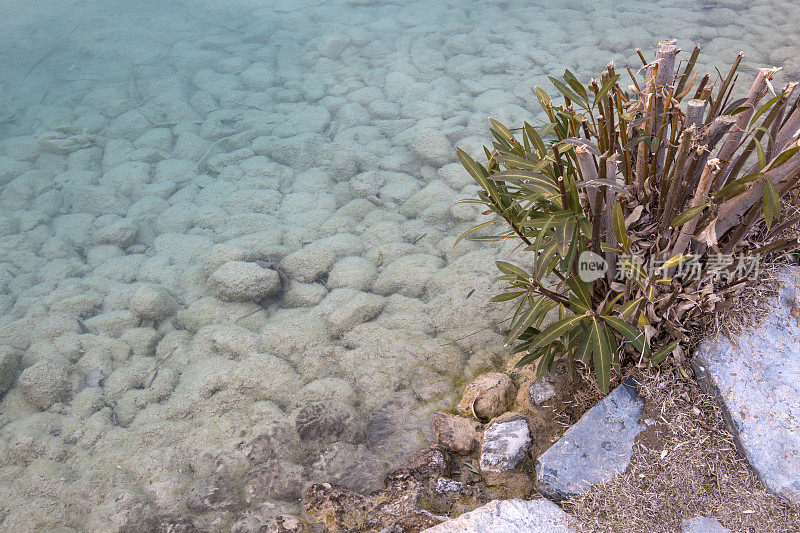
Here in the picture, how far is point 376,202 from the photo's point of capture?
3025mm

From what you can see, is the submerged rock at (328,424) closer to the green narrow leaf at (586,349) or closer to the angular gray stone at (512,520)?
the angular gray stone at (512,520)

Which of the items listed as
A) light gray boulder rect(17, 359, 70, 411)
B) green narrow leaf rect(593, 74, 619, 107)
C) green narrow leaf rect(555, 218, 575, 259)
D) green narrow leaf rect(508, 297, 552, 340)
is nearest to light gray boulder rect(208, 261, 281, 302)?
light gray boulder rect(17, 359, 70, 411)

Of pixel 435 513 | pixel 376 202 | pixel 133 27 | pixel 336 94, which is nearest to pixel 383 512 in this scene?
pixel 435 513

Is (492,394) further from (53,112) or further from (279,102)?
(53,112)

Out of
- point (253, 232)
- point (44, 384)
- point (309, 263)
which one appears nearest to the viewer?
point (44, 384)

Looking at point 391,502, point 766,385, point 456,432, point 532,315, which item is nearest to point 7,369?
point 391,502

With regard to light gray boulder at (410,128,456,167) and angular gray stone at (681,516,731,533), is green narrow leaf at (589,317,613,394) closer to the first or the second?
angular gray stone at (681,516,731,533)

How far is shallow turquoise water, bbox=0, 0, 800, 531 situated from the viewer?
1925 millimetres

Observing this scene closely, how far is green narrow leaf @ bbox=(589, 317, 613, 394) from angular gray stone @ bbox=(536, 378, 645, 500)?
19cm

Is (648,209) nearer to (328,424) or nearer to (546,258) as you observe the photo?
(546,258)

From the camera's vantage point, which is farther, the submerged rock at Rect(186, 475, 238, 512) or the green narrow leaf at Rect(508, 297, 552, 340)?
the submerged rock at Rect(186, 475, 238, 512)

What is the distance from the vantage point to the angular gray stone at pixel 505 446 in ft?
5.42

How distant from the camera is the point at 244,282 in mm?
2512

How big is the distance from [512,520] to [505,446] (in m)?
0.28
